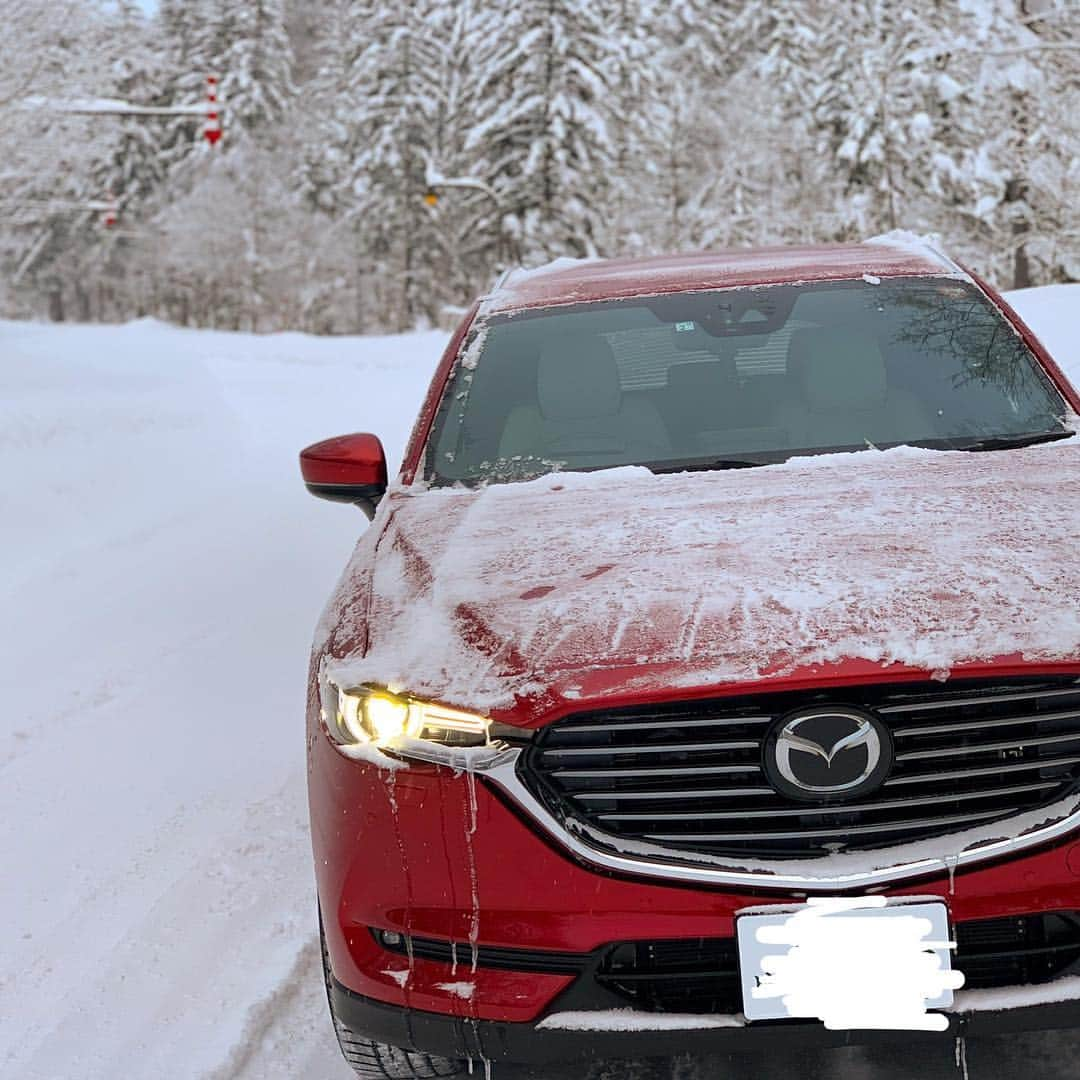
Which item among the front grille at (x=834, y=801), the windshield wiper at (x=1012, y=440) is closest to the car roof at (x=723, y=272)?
the windshield wiper at (x=1012, y=440)

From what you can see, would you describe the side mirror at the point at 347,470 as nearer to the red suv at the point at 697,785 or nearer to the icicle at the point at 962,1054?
the red suv at the point at 697,785

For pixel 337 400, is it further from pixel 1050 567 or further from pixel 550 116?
pixel 550 116

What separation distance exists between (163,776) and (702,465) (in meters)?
2.35

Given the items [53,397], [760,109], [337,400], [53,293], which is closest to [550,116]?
[760,109]

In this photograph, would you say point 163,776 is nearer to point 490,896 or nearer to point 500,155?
point 490,896

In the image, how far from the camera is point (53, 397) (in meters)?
15.0

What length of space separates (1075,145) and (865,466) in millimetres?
22821

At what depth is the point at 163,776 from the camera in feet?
14.8

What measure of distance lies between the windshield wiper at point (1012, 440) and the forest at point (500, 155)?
21.0 meters

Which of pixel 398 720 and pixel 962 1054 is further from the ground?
pixel 398 720

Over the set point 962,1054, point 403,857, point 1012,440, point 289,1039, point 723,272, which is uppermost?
point 723,272

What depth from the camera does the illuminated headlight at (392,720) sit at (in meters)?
2.12

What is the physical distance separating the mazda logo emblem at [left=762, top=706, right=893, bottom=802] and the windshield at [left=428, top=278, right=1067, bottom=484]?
1153mm

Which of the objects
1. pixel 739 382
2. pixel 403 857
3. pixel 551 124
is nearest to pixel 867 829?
pixel 403 857
